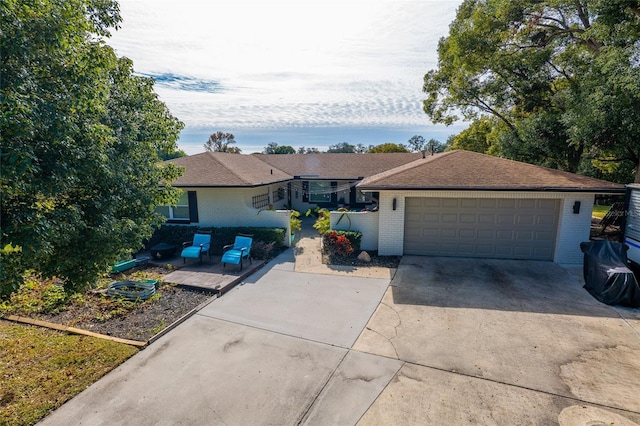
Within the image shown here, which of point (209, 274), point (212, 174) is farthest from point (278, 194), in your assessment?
point (209, 274)

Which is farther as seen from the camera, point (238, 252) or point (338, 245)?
point (338, 245)

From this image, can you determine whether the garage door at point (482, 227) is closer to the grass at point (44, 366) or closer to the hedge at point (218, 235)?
the hedge at point (218, 235)

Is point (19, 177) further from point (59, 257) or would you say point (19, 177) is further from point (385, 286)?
point (385, 286)

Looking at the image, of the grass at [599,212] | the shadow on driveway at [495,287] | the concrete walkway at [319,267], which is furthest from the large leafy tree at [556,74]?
the concrete walkway at [319,267]

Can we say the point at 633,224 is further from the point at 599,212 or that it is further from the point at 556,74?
the point at 599,212

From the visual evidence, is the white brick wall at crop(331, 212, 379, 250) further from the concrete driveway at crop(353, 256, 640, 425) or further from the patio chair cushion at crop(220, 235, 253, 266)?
the patio chair cushion at crop(220, 235, 253, 266)

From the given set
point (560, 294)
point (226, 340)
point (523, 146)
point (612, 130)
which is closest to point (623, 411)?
point (560, 294)
